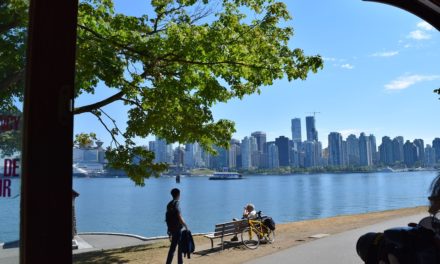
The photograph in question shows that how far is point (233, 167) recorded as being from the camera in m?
182

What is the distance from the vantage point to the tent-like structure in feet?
8.59

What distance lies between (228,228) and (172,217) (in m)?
4.28

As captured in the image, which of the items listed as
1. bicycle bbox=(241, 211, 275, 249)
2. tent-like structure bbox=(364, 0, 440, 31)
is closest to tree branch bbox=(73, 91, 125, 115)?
bicycle bbox=(241, 211, 275, 249)

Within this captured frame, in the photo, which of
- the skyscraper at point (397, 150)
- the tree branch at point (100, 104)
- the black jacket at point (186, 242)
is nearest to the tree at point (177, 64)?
the tree branch at point (100, 104)

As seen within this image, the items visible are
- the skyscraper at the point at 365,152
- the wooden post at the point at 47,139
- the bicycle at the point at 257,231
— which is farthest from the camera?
the skyscraper at the point at 365,152

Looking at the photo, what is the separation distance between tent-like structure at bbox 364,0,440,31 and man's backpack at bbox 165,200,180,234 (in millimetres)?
7502

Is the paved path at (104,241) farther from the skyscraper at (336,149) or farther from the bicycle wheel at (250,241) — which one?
the skyscraper at (336,149)

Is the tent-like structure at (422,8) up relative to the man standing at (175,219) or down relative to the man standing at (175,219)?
up

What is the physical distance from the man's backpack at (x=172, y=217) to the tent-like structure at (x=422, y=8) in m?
7.50

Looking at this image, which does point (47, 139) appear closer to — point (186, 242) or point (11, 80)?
point (11, 80)

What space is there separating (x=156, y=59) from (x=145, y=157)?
4.40 metres

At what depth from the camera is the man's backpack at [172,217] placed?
31.4ft

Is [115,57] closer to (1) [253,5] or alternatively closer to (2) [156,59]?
(2) [156,59]

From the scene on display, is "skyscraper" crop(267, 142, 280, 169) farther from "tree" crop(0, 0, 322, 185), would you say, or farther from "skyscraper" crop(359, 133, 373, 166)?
"tree" crop(0, 0, 322, 185)
